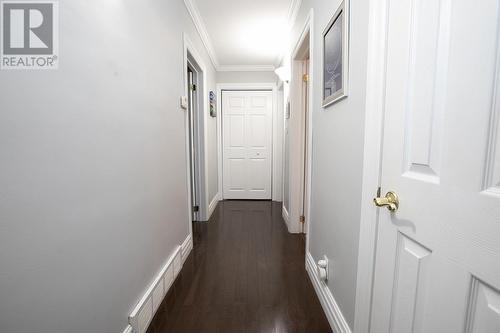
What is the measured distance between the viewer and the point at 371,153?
0.90 metres

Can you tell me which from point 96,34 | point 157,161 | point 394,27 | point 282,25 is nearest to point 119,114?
point 96,34

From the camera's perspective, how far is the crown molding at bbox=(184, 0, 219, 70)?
223cm

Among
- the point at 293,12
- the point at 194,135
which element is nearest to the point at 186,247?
the point at 194,135

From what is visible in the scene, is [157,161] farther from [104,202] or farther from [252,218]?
[252,218]

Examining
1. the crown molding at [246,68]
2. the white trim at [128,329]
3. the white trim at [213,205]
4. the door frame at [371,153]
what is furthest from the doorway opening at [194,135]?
the door frame at [371,153]

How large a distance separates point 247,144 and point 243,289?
2.80m

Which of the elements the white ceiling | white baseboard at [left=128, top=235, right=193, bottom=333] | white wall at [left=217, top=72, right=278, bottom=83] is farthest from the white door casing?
white baseboard at [left=128, top=235, right=193, bottom=333]

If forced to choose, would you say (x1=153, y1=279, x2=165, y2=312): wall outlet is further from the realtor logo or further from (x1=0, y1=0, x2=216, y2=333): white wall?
the realtor logo

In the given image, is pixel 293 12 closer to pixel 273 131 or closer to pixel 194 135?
pixel 194 135

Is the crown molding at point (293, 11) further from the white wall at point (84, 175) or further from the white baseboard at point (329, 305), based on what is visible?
the white baseboard at point (329, 305)

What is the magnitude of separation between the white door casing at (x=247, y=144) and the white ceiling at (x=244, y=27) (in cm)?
65

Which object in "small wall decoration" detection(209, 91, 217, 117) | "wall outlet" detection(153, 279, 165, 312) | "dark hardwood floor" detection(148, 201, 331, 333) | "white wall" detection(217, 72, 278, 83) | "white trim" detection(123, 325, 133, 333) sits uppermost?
"white wall" detection(217, 72, 278, 83)

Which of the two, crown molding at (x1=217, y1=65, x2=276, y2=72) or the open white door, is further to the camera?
crown molding at (x1=217, y1=65, x2=276, y2=72)

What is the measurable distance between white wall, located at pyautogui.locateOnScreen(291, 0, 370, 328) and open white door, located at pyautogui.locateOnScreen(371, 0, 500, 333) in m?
0.21
